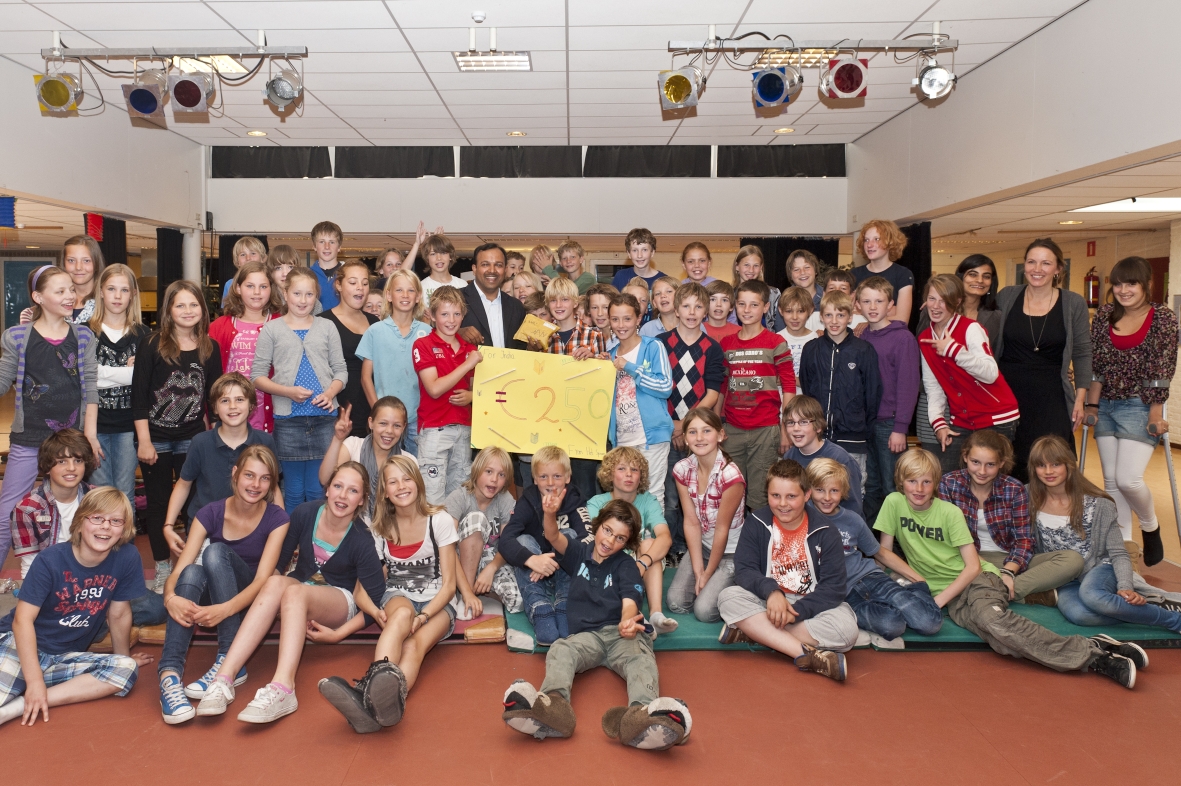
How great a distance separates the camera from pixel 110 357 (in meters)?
4.44

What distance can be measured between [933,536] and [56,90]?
23.1 feet

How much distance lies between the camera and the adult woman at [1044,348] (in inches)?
185

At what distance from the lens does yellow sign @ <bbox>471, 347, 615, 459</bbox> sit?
466 cm

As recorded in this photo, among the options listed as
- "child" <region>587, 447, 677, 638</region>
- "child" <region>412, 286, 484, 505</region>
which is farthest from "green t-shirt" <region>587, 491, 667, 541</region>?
"child" <region>412, 286, 484, 505</region>

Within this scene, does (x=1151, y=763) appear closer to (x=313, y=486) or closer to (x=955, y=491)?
(x=955, y=491)

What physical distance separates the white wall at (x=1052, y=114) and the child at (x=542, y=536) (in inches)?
169

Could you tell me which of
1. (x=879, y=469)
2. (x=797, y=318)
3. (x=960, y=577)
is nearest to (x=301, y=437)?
(x=797, y=318)

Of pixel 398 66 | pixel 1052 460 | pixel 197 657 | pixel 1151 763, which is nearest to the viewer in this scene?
pixel 1151 763

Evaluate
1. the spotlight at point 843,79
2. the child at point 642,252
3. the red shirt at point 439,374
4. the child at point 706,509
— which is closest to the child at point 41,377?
the red shirt at point 439,374

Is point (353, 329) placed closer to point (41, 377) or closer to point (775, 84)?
point (41, 377)

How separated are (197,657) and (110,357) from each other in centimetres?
180

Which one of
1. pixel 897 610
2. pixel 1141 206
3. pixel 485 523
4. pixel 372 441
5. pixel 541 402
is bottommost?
pixel 897 610

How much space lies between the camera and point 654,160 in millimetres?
10148

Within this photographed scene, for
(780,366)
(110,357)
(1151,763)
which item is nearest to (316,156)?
(110,357)
